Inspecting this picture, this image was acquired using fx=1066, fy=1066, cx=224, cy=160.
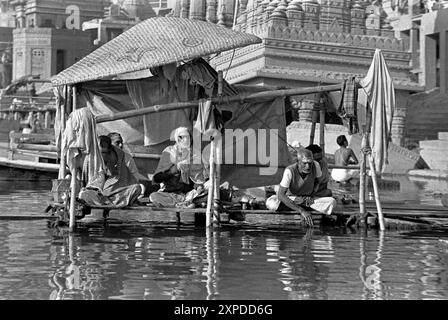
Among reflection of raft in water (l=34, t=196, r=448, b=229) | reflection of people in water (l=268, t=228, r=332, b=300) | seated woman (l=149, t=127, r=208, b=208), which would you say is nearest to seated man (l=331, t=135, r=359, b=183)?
reflection of raft in water (l=34, t=196, r=448, b=229)

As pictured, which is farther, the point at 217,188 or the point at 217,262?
the point at 217,188

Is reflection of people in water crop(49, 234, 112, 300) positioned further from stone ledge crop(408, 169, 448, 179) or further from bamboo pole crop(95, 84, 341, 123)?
stone ledge crop(408, 169, 448, 179)

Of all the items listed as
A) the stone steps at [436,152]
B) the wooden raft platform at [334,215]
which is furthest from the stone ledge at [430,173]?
the wooden raft platform at [334,215]

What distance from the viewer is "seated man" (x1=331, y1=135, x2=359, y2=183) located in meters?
17.8

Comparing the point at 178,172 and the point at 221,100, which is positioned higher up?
the point at 221,100

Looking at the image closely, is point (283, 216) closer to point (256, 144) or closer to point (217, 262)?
point (256, 144)

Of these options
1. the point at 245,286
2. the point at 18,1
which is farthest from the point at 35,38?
the point at 245,286

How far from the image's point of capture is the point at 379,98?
39.0 ft

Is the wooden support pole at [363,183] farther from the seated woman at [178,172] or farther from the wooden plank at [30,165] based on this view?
the wooden plank at [30,165]

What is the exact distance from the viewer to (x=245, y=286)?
7832mm

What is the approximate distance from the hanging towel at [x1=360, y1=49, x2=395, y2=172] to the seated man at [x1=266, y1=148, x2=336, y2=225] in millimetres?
749

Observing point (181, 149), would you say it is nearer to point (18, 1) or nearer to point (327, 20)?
point (327, 20)

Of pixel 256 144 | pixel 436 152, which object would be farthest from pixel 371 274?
pixel 436 152

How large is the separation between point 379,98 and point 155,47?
2629mm
